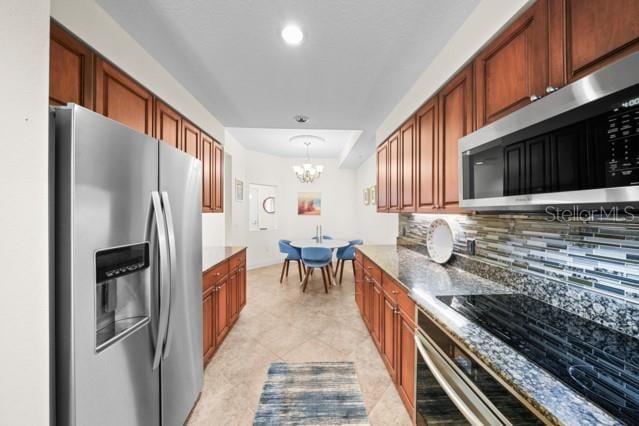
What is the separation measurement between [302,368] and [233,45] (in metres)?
2.59

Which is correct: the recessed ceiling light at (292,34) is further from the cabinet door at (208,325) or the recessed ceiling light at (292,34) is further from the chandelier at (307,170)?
the chandelier at (307,170)

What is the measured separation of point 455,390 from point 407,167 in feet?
6.18

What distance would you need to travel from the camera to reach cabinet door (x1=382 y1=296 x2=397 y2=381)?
5.84 feet

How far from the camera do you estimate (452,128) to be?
1.65 metres

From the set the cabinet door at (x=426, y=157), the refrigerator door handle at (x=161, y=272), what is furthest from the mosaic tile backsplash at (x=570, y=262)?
the refrigerator door handle at (x=161, y=272)

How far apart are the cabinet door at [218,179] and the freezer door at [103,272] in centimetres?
180

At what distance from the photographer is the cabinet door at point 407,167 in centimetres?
227

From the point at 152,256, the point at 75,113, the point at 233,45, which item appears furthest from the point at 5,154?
the point at 233,45

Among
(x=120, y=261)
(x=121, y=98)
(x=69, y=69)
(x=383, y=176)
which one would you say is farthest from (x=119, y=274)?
(x=383, y=176)

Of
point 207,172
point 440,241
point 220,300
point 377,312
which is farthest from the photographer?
point 207,172

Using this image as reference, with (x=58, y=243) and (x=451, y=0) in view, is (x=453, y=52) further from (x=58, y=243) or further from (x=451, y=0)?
(x=58, y=243)

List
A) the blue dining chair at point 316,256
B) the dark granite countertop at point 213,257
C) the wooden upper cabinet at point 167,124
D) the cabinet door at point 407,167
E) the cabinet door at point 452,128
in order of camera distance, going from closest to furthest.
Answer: the cabinet door at point 452,128 → the wooden upper cabinet at point 167,124 → the dark granite countertop at point 213,257 → the cabinet door at point 407,167 → the blue dining chair at point 316,256

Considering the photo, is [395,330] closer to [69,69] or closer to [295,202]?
[69,69]

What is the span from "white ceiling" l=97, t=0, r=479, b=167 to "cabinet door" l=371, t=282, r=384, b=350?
1.86m
